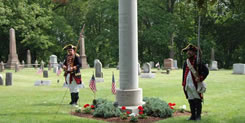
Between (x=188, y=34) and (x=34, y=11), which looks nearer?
(x=34, y=11)

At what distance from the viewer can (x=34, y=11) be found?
39125mm

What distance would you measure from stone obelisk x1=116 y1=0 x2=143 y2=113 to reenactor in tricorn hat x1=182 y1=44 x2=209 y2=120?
1.44 meters

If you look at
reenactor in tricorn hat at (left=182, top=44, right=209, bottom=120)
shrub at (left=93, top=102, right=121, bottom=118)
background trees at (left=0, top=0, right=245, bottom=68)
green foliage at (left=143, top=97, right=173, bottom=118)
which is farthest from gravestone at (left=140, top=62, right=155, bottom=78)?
background trees at (left=0, top=0, right=245, bottom=68)

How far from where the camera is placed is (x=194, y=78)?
7.13m

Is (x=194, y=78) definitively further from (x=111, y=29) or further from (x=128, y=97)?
(x=111, y=29)

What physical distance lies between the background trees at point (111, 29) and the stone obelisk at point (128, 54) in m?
30.9

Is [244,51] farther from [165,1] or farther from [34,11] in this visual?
[34,11]

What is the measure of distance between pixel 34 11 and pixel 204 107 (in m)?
34.1

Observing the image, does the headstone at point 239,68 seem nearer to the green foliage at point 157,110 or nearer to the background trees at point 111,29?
the background trees at point 111,29

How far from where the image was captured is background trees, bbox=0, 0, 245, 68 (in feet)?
128

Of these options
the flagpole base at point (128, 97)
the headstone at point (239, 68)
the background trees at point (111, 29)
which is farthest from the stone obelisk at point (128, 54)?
the background trees at point (111, 29)

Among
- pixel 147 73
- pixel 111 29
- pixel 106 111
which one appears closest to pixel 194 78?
pixel 106 111

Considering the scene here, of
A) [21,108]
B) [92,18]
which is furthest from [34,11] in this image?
[21,108]

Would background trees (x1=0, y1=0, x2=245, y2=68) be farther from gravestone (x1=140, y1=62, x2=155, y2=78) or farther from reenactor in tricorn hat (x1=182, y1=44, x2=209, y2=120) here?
reenactor in tricorn hat (x1=182, y1=44, x2=209, y2=120)
